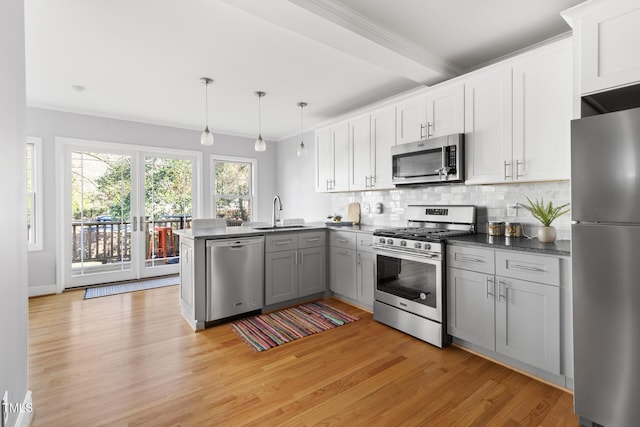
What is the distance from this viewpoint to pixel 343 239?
3744 millimetres

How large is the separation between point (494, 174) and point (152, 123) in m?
4.89

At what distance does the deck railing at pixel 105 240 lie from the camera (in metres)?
4.53

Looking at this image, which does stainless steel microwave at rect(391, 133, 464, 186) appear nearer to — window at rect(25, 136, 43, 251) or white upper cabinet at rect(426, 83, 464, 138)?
white upper cabinet at rect(426, 83, 464, 138)

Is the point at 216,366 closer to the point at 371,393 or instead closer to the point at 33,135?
the point at 371,393

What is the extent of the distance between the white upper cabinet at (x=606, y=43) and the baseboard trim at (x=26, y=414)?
136 inches

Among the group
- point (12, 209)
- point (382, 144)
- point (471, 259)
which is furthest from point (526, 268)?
point (12, 209)

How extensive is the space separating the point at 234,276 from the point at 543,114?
3.04m

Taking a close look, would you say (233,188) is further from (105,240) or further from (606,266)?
(606,266)

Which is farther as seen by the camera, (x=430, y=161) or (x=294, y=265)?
(x=294, y=265)

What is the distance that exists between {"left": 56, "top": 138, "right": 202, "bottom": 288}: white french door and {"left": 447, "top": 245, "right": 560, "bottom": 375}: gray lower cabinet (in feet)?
14.7

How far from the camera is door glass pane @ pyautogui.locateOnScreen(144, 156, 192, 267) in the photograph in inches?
199

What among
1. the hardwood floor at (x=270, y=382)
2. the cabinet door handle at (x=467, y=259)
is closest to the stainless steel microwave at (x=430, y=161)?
the cabinet door handle at (x=467, y=259)

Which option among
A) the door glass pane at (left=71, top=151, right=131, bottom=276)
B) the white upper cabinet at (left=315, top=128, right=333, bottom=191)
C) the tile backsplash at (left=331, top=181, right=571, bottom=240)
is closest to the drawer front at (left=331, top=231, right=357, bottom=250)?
the tile backsplash at (left=331, top=181, right=571, bottom=240)

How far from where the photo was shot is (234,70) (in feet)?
10.5
